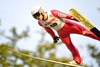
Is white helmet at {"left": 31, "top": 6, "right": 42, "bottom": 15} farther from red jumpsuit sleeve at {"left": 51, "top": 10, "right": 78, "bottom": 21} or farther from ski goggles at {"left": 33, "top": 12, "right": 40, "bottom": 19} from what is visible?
red jumpsuit sleeve at {"left": 51, "top": 10, "right": 78, "bottom": 21}

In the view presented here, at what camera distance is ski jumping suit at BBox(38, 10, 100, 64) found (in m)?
6.35

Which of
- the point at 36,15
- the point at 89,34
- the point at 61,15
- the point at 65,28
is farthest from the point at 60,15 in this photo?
the point at 89,34

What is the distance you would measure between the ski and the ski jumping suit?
0.43 ft

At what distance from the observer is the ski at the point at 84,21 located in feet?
20.0

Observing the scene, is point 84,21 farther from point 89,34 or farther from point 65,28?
point 65,28

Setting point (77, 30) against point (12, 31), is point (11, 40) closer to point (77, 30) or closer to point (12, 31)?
point (12, 31)

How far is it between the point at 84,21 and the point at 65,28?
1.59ft

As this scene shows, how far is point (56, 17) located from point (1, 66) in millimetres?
13675

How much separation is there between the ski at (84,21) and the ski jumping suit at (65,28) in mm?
131

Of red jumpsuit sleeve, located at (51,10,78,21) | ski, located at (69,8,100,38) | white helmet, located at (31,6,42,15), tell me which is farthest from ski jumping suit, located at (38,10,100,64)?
white helmet, located at (31,6,42,15)

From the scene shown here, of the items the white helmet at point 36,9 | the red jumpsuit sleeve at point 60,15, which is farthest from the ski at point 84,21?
the white helmet at point 36,9

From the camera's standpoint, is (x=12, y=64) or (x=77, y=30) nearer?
(x=77, y=30)

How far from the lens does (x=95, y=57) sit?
2400cm

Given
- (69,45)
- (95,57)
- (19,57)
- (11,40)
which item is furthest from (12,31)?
(69,45)
